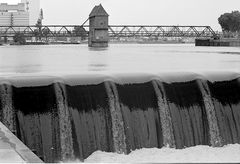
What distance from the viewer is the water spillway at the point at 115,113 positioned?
15.2 metres

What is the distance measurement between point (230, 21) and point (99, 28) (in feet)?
187

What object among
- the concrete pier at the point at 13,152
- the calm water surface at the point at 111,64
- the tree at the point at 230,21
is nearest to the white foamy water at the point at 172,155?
the concrete pier at the point at 13,152

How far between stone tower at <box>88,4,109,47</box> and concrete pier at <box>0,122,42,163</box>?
8141 centimetres

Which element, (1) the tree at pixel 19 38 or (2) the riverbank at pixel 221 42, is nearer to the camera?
(2) the riverbank at pixel 221 42

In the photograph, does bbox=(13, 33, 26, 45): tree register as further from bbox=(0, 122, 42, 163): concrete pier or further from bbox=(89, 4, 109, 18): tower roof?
bbox=(0, 122, 42, 163): concrete pier

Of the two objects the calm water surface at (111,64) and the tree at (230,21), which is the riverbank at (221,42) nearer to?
the tree at (230,21)

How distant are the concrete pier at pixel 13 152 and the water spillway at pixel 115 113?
449cm

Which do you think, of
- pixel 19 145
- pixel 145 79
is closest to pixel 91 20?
pixel 145 79

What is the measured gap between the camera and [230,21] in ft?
440

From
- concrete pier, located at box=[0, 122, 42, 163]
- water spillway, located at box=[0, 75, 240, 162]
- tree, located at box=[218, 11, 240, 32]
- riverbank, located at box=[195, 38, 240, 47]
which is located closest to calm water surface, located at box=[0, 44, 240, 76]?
water spillway, located at box=[0, 75, 240, 162]

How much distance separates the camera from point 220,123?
17719 mm

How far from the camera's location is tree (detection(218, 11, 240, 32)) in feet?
432

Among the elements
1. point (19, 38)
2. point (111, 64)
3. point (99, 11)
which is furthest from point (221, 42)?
point (111, 64)

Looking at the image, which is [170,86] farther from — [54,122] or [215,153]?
[54,122]
